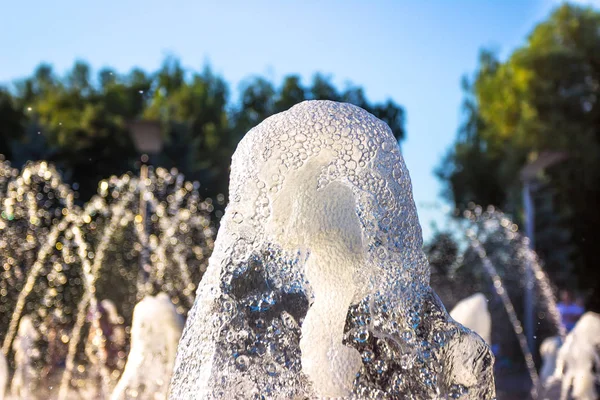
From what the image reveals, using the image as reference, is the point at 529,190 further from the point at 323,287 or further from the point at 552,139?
the point at 323,287

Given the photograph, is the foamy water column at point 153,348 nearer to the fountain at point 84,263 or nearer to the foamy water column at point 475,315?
the foamy water column at point 475,315

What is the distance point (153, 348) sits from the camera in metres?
5.27

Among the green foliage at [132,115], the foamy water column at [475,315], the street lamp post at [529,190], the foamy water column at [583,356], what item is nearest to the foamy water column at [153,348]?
the foamy water column at [475,315]

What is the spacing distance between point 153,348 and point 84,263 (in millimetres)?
9221

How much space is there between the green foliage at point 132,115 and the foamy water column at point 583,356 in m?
12.0

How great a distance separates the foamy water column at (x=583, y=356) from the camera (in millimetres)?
7406

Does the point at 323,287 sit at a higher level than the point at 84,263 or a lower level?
lower

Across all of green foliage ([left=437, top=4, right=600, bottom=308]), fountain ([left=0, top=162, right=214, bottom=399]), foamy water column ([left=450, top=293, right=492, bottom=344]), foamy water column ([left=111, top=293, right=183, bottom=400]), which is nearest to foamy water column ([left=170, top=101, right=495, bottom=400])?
foamy water column ([left=111, top=293, right=183, bottom=400])

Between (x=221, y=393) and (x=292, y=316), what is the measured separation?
359mm

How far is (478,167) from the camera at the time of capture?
86.6 feet

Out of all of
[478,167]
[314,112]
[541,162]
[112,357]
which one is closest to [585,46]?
[478,167]

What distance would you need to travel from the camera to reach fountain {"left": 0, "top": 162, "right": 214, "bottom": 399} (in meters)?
11.5

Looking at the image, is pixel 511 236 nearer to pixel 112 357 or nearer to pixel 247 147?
pixel 112 357

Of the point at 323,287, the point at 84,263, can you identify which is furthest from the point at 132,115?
the point at 323,287
